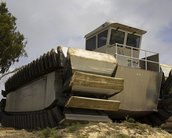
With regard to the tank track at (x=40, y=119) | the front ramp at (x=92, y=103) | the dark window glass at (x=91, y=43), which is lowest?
the tank track at (x=40, y=119)

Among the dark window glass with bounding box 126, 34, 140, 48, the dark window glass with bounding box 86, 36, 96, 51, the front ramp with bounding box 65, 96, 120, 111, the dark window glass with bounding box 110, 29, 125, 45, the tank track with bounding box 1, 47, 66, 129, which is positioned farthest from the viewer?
the dark window glass with bounding box 86, 36, 96, 51

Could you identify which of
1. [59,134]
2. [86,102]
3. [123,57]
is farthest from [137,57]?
[59,134]

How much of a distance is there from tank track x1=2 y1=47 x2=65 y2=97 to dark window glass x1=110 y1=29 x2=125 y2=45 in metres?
3.76

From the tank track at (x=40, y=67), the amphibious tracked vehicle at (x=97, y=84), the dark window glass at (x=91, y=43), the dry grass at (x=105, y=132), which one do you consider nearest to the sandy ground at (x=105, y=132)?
the dry grass at (x=105, y=132)

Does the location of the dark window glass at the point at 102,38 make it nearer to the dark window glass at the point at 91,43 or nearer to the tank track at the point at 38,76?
the dark window glass at the point at 91,43

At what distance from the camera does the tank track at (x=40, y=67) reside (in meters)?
13.7

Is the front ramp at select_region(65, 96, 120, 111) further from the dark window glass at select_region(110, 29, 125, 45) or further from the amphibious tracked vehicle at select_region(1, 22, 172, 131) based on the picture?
the dark window glass at select_region(110, 29, 125, 45)

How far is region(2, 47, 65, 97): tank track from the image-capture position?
13719mm

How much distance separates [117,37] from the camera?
17266 millimetres

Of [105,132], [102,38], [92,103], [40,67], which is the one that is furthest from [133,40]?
[105,132]

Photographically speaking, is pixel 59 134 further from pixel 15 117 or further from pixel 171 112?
pixel 15 117

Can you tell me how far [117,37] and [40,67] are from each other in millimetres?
4182

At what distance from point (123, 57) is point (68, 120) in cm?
482

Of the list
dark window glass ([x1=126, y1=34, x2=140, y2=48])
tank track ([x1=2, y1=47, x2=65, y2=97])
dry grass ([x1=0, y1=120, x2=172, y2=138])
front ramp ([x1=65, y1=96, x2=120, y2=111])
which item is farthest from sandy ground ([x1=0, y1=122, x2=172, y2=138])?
dark window glass ([x1=126, y1=34, x2=140, y2=48])
